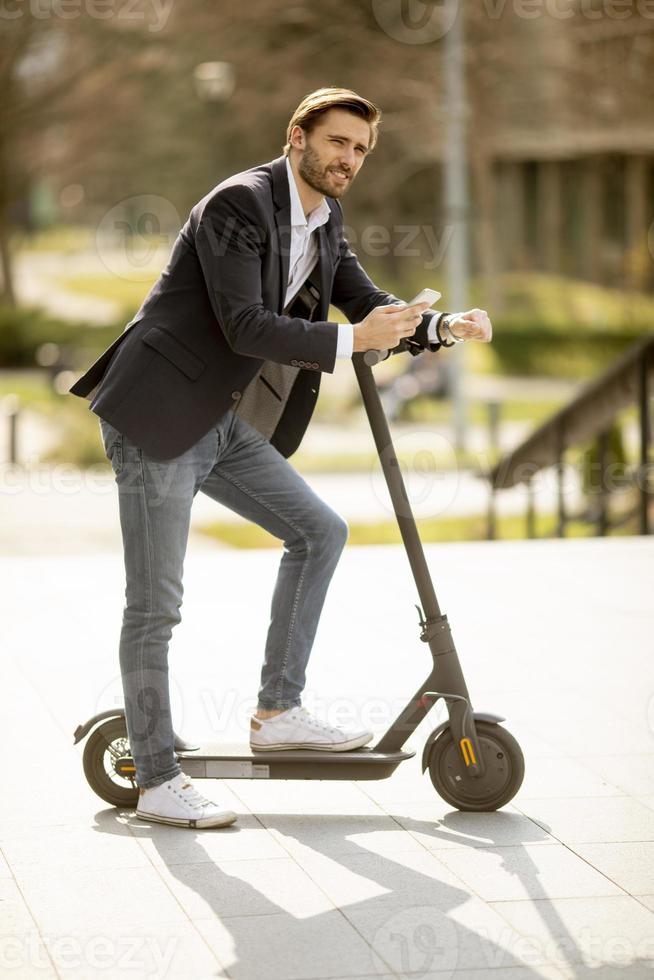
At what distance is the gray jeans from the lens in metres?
3.71

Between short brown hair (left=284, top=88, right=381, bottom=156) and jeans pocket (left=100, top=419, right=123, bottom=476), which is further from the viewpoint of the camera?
jeans pocket (left=100, top=419, right=123, bottom=476)

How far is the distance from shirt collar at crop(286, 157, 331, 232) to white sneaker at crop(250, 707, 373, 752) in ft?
4.30

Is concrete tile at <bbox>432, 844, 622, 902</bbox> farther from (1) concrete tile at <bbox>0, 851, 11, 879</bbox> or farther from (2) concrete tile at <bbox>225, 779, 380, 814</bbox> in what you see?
(1) concrete tile at <bbox>0, 851, 11, 879</bbox>

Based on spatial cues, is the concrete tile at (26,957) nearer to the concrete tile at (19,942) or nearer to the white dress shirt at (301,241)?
the concrete tile at (19,942)

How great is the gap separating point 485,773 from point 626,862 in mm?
460

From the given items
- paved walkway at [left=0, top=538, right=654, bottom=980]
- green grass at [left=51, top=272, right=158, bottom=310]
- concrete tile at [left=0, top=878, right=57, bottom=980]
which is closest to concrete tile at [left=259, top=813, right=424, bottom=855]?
paved walkway at [left=0, top=538, right=654, bottom=980]

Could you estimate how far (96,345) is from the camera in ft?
102

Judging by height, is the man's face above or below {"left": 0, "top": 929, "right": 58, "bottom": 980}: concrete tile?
above

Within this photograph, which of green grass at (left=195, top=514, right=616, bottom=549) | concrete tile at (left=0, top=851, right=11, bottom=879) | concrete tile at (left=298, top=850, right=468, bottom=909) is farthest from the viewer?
green grass at (left=195, top=514, right=616, bottom=549)

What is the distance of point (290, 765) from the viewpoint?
390cm

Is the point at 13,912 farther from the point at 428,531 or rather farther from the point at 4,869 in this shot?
the point at 428,531

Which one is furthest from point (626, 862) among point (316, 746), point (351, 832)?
point (316, 746)

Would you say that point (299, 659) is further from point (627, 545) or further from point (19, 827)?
point (627, 545)

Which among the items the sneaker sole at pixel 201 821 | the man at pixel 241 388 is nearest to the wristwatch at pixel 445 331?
the man at pixel 241 388
